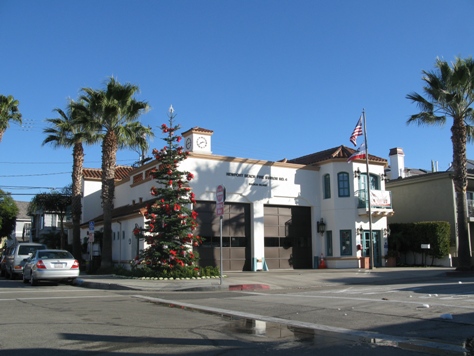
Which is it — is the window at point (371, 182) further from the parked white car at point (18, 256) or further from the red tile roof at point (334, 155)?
the parked white car at point (18, 256)

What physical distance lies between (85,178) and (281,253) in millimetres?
18354

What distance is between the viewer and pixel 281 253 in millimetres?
28562

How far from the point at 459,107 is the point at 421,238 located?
9717 millimetres

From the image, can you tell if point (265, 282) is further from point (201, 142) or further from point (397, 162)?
point (397, 162)

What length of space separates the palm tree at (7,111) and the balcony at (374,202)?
25.7m

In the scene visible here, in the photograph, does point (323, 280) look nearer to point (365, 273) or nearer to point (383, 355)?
point (365, 273)

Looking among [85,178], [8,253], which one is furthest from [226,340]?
[85,178]

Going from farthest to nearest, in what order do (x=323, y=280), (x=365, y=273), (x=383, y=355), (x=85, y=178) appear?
1. (x=85, y=178)
2. (x=365, y=273)
3. (x=323, y=280)
4. (x=383, y=355)

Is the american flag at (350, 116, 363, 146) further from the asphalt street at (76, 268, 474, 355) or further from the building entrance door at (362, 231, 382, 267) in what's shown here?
the asphalt street at (76, 268, 474, 355)

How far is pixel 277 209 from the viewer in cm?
2884

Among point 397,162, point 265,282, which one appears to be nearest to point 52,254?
point 265,282

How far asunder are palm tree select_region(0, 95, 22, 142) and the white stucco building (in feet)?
35.8

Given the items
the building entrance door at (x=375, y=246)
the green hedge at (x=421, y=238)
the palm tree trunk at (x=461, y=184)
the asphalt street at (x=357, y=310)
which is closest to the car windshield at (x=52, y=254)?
the asphalt street at (x=357, y=310)

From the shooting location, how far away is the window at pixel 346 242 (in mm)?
28906
